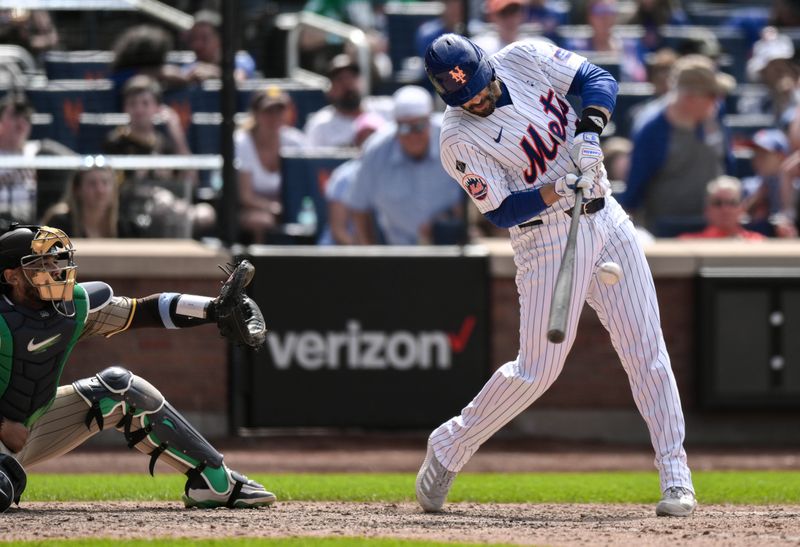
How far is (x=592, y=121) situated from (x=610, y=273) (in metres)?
0.59

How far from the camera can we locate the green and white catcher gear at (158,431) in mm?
5594

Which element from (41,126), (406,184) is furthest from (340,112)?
(41,126)

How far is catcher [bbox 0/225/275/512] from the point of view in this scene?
538cm

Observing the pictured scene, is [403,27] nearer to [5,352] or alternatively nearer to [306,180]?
[306,180]

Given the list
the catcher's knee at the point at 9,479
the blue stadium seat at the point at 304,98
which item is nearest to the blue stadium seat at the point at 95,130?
the blue stadium seat at the point at 304,98

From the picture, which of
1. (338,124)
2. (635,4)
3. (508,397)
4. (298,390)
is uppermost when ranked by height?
(635,4)

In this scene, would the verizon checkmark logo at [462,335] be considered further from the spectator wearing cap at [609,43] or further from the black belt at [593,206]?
the black belt at [593,206]

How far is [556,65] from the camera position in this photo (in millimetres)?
5770

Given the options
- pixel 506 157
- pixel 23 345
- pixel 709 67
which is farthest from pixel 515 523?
pixel 709 67

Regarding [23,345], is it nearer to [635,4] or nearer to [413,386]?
[413,386]

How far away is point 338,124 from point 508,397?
5025 mm

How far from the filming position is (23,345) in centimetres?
536

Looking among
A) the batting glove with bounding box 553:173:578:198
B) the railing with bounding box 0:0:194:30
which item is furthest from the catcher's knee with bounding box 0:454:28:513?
Result: the railing with bounding box 0:0:194:30

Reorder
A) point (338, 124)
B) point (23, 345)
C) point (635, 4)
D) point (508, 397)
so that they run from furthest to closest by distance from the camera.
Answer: point (635, 4)
point (338, 124)
point (508, 397)
point (23, 345)
